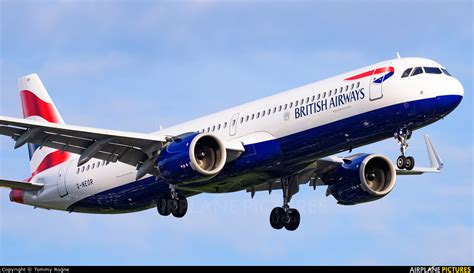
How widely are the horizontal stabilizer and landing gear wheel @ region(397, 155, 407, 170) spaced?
61.2 feet

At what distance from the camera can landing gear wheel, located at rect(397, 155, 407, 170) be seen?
4694cm

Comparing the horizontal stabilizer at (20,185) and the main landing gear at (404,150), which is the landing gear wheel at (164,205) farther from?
the main landing gear at (404,150)

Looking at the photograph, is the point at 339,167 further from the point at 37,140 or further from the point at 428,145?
the point at 37,140

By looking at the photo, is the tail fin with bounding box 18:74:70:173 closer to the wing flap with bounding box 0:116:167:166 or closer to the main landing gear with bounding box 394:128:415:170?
the wing flap with bounding box 0:116:167:166

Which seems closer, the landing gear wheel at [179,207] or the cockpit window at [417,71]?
the cockpit window at [417,71]

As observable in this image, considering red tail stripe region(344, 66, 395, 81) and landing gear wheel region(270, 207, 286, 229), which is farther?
landing gear wheel region(270, 207, 286, 229)

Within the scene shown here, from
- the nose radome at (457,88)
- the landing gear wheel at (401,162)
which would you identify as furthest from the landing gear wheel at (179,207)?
the nose radome at (457,88)

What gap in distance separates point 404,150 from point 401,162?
0.67 metres

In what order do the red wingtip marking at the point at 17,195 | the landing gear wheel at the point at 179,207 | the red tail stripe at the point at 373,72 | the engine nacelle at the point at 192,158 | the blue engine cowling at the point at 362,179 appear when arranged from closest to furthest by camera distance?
the red tail stripe at the point at 373,72
the engine nacelle at the point at 192,158
the landing gear wheel at the point at 179,207
the blue engine cowling at the point at 362,179
the red wingtip marking at the point at 17,195

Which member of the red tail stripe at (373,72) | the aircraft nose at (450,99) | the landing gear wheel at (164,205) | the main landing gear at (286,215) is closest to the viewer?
the aircraft nose at (450,99)

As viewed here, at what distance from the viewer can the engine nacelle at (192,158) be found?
1901 inches

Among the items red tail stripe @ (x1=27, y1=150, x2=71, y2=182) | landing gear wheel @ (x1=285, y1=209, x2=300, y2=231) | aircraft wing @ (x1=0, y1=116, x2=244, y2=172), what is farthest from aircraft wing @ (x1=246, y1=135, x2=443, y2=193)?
red tail stripe @ (x1=27, y1=150, x2=71, y2=182)

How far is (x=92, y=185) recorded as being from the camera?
→ 5578 centimetres

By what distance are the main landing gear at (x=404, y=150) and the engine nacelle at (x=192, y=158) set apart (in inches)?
279
